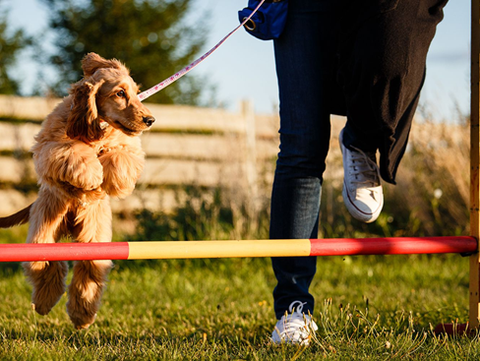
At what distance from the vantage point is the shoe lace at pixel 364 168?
2.62 metres

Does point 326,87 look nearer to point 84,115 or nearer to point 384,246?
point 384,246

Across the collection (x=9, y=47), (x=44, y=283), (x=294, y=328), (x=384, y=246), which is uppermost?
(x=9, y=47)

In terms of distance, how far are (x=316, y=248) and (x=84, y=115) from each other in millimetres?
1047

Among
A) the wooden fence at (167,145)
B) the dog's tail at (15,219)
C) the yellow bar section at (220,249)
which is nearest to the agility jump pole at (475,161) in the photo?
the yellow bar section at (220,249)

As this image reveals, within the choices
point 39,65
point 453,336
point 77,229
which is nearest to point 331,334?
point 453,336

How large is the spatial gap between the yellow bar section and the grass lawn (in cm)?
35

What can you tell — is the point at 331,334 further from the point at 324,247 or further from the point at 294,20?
the point at 294,20

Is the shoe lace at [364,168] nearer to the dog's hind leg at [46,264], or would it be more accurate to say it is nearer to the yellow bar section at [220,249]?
the yellow bar section at [220,249]

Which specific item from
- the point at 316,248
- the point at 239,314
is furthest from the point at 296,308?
the point at 239,314

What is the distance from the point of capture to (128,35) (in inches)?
523

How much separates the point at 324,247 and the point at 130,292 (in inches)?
90.6

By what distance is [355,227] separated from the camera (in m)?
5.96

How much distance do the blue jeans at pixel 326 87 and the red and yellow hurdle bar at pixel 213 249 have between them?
37 cm

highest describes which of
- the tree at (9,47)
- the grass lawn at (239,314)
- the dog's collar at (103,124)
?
the tree at (9,47)
